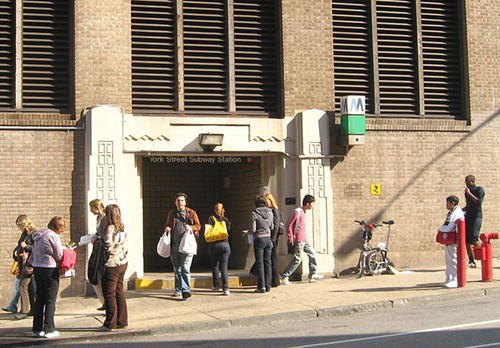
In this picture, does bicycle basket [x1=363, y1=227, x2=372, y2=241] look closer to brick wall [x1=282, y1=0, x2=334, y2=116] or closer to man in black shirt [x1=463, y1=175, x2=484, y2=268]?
man in black shirt [x1=463, y1=175, x2=484, y2=268]

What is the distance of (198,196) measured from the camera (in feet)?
65.6

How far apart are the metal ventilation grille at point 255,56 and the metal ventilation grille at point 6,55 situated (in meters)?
4.59

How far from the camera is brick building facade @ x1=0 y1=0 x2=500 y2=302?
15602 millimetres

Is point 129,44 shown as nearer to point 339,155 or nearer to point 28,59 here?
point 28,59

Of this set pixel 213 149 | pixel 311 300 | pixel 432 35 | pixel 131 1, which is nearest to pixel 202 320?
pixel 311 300

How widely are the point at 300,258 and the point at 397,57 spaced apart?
5.32m

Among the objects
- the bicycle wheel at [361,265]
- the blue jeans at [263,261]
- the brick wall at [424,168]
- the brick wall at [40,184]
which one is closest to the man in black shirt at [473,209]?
the brick wall at [424,168]

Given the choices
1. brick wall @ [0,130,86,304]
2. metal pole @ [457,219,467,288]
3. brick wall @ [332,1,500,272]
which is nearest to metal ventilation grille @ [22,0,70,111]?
brick wall @ [0,130,86,304]

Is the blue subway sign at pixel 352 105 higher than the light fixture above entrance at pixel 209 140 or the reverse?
higher

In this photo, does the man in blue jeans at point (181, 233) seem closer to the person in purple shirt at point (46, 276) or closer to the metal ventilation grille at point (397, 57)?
the person in purple shirt at point (46, 276)

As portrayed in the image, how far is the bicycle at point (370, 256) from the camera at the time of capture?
16500mm

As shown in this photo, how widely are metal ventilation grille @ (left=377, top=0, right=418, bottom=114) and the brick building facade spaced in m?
0.05

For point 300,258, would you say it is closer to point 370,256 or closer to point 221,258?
point 370,256

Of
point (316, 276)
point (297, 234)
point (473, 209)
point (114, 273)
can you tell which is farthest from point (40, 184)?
point (473, 209)
